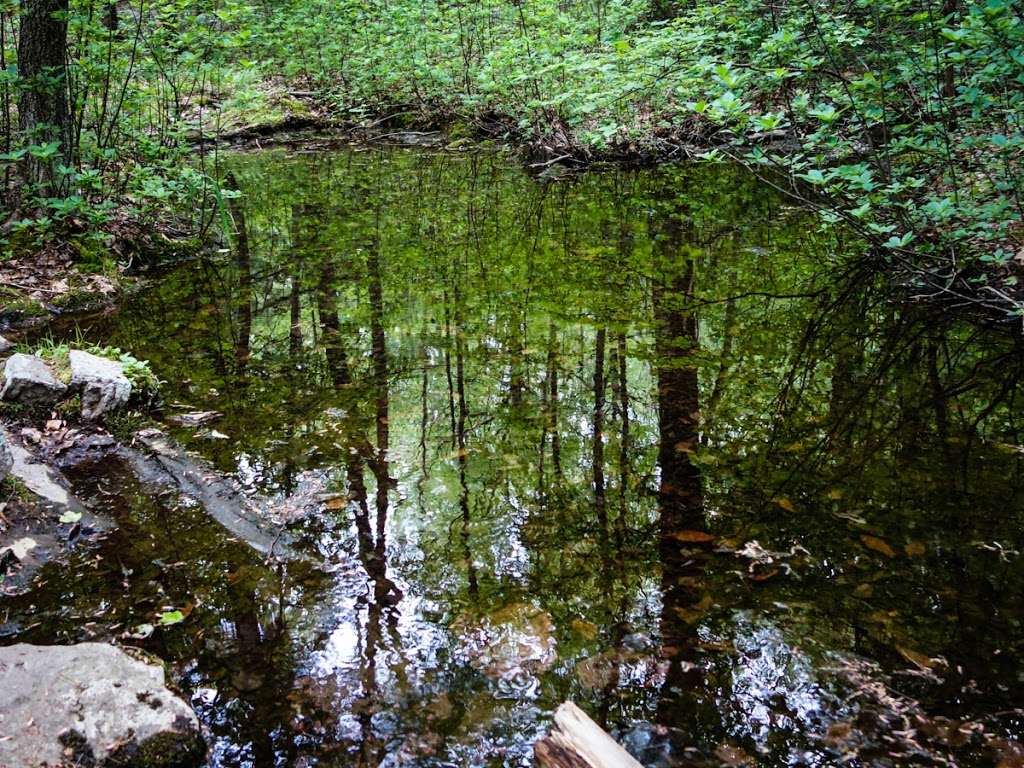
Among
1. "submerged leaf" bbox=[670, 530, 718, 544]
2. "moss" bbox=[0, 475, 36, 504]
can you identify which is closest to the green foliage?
"moss" bbox=[0, 475, 36, 504]

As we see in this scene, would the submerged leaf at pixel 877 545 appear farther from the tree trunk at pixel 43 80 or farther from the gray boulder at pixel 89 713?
the tree trunk at pixel 43 80

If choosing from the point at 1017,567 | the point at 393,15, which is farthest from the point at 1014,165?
the point at 393,15

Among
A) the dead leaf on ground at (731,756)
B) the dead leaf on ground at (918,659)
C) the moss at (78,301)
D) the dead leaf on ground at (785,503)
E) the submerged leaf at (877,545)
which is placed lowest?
the dead leaf on ground at (731,756)

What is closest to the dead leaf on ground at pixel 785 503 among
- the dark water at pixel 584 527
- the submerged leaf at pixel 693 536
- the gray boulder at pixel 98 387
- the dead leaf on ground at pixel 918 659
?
the dark water at pixel 584 527

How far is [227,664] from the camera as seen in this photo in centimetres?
327

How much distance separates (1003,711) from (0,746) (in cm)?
377

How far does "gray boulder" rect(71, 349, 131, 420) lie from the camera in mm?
5355

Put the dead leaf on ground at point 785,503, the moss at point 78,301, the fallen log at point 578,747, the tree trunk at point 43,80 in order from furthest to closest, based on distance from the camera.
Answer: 1. the moss at point 78,301
2. the tree trunk at point 43,80
3. the dead leaf on ground at point 785,503
4. the fallen log at point 578,747

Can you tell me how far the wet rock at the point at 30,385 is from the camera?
5.20m

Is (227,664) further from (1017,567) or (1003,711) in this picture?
(1017,567)

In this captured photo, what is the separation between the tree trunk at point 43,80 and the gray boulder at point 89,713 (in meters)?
7.36

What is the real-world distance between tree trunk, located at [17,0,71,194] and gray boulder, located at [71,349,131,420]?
4.15 m

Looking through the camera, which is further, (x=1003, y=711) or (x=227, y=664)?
(x=227, y=664)

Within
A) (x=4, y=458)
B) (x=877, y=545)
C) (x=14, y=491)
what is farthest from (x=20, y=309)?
(x=877, y=545)
